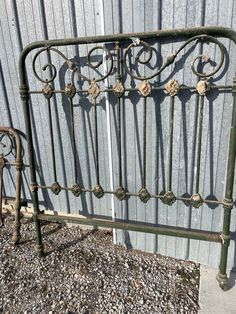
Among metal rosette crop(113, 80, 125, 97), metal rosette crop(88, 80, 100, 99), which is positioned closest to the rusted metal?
metal rosette crop(88, 80, 100, 99)

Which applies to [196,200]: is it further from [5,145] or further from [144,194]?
[5,145]

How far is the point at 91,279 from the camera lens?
93.7 inches

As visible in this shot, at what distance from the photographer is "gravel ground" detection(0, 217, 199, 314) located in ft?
7.11

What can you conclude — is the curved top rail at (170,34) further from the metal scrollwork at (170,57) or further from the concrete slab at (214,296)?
the concrete slab at (214,296)

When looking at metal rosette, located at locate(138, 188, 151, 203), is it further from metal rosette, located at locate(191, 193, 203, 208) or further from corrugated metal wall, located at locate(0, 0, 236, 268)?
metal rosette, located at locate(191, 193, 203, 208)

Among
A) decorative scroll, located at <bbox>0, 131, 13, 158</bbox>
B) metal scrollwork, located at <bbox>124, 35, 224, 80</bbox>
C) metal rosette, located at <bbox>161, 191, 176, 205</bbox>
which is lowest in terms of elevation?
metal rosette, located at <bbox>161, 191, 176, 205</bbox>

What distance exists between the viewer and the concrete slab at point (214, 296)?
2.08m

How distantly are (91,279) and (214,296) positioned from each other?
35.8 inches

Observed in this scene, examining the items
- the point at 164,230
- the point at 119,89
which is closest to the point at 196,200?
the point at 164,230

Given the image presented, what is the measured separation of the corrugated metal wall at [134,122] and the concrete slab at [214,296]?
0.13 meters

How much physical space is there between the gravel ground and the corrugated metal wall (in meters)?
0.18

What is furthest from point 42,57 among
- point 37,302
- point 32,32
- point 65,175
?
point 37,302

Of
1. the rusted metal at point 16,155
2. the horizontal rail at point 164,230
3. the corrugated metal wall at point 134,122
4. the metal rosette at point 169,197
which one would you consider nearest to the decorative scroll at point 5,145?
the rusted metal at point 16,155

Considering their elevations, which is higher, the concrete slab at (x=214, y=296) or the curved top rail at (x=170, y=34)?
the curved top rail at (x=170, y=34)
